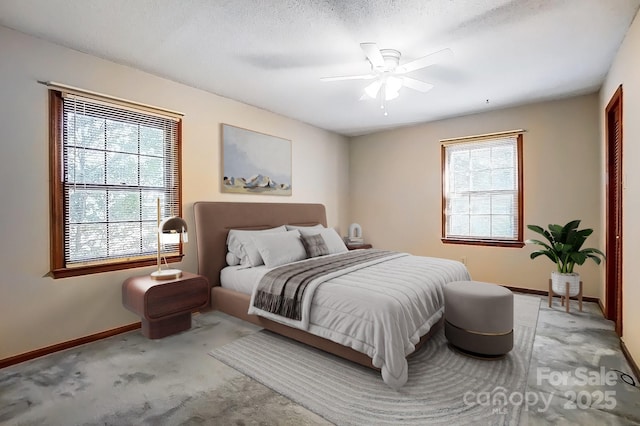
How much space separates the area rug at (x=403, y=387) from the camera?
5.93 feet

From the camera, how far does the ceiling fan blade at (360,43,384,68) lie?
2281 mm

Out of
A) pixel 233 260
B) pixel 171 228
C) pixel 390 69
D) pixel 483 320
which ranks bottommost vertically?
pixel 483 320

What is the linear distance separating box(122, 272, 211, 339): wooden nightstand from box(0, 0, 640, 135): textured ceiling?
7.05ft

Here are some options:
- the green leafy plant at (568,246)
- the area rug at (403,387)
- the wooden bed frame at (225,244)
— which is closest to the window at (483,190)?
the green leafy plant at (568,246)

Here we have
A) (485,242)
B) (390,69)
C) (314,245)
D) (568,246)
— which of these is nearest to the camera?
(390,69)

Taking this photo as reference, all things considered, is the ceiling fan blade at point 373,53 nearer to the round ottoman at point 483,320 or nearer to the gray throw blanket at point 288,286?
the gray throw blanket at point 288,286

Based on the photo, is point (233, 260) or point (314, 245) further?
point (314, 245)

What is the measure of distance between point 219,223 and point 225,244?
0.90 feet

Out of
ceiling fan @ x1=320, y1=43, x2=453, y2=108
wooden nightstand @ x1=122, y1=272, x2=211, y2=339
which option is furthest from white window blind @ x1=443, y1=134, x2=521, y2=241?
wooden nightstand @ x1=122, y1=272, x2=211, y2=339

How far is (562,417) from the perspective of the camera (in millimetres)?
1763

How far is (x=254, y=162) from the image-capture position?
4.36m

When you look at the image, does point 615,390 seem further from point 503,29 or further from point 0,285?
point 0,285

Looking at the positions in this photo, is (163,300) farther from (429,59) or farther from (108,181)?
(429,59)

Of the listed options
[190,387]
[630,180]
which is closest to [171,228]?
[190,387]
